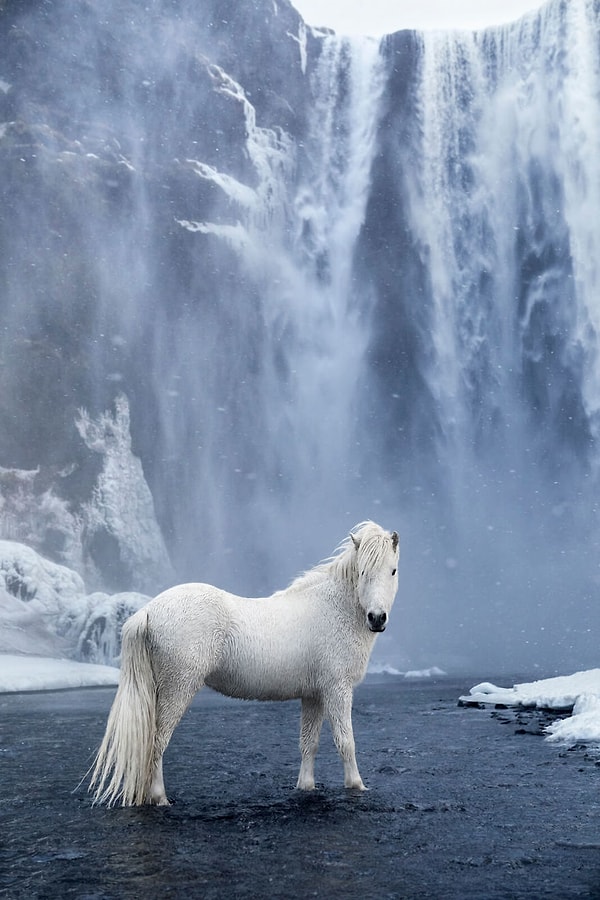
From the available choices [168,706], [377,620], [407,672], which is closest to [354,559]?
[377,620]

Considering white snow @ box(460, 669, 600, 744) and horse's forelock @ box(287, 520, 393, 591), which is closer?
horse's forelock @ box(287, 520, 393, 591)

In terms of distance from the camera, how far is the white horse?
18.3ft

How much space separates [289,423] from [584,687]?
39.2m

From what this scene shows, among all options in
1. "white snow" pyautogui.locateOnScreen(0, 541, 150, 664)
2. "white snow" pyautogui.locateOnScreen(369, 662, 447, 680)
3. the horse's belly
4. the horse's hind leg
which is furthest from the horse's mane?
"white snow" pyautogui.locateOnScreen(369, 662, 447, 680)

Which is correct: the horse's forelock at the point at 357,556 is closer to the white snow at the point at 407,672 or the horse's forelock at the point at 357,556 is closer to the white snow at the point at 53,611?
the white snow at the point at 53,611

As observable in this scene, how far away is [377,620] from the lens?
18.5 feet

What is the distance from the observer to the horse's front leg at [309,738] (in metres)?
6.10

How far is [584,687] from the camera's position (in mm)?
14336

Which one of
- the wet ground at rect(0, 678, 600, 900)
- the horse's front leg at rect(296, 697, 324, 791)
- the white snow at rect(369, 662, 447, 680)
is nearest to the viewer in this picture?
the wet ground at rect(0, 678, 600, 900)

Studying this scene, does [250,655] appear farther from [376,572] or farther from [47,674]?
[47,674]

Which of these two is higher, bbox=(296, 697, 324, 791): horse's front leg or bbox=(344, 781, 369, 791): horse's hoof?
bbox=(296, 697, 324, 791): horse's front leg

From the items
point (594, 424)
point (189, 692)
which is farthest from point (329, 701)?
point (594, 424)

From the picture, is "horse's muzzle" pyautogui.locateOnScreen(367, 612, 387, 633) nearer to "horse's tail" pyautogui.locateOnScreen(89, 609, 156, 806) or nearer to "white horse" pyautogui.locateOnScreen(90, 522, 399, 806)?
"white horse" pyautogui.locateOnScreen(90, 522, 399, 806)

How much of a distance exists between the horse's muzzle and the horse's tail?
1.67m
